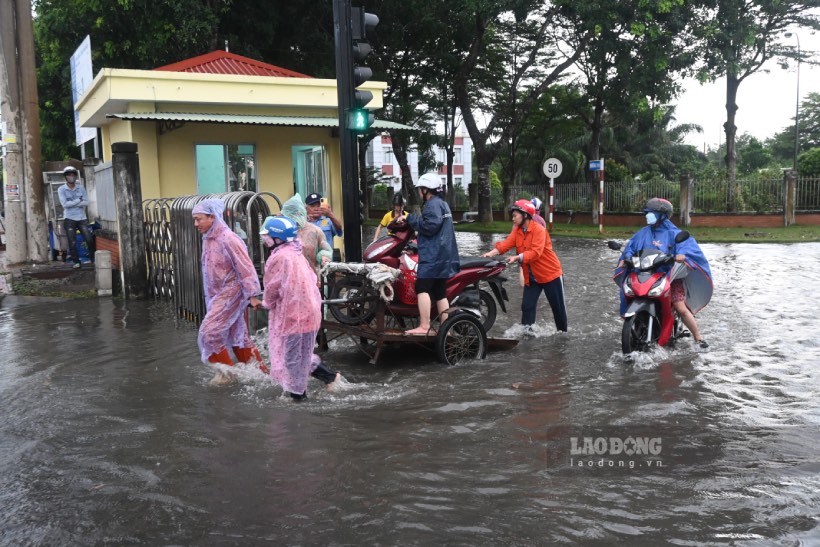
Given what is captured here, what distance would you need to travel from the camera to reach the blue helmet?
6.14m

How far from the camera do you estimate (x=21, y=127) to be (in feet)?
50.8

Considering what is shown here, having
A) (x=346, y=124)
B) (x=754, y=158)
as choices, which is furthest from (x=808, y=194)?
(x=754, y=158)

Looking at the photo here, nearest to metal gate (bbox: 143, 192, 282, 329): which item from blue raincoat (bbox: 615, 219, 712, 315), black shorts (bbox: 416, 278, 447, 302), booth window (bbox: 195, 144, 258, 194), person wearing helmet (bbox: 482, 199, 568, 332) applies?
black shorts (bbox: 416, 278, 447, 302)

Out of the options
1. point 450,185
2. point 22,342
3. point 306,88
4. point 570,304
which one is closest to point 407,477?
point 22,342

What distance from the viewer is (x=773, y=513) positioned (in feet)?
13.8

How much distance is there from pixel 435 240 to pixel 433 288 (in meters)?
0.48

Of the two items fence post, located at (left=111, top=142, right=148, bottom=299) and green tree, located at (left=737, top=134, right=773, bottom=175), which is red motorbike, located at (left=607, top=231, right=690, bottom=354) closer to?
fence post, located at (left=111, top=142, right=148, bottom=299)

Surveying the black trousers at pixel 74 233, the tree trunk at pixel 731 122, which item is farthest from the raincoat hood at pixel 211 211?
the tree trunk at pixel 731 122

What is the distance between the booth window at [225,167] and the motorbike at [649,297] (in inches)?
403

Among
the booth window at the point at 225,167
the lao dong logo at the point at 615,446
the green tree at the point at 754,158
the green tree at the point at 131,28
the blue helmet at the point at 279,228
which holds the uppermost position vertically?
the green tree at the point at 131,28

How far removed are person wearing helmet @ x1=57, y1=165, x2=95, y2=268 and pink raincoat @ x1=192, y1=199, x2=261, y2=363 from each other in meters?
8.61

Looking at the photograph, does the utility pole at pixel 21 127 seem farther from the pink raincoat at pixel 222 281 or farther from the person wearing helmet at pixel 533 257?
the person wearing helmet at pixel 533 257

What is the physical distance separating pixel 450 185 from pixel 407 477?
3149 cm

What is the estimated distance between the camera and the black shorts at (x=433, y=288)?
7.67 m
